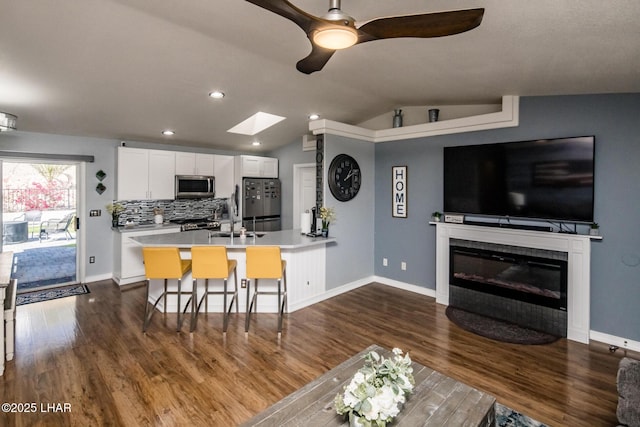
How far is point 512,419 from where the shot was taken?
2.09 meters

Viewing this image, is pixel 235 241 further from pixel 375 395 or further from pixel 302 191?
pixel 375 395

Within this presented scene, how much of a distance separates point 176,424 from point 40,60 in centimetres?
316

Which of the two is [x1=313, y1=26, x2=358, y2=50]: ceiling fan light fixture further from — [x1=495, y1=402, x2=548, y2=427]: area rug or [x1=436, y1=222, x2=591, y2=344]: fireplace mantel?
[x1=436, y1=222, x2=591, y2=344]: fireplace mantel

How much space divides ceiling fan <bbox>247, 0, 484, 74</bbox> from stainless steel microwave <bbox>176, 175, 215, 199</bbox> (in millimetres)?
4771

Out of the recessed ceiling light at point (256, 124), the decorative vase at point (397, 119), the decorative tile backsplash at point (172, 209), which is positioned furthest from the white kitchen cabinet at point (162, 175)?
the decorative vase at point (397, 119)

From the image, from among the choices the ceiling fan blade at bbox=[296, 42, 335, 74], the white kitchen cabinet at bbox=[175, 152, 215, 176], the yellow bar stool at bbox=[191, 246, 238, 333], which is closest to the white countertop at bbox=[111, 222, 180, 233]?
the white kitchen cabinet at bbox=[175, 152, 215, 176]

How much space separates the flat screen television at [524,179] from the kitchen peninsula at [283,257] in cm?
190

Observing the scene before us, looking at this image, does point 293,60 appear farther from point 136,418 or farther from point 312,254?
point 136,418

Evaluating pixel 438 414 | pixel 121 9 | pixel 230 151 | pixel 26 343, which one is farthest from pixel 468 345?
pixel 230 151

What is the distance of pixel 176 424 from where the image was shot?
205cm

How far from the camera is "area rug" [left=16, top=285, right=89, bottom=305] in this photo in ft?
14.1

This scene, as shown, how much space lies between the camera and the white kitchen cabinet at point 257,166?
6.22 m

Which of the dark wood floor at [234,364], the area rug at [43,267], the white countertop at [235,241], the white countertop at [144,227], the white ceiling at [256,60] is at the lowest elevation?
the dark wood floor at [234,364]

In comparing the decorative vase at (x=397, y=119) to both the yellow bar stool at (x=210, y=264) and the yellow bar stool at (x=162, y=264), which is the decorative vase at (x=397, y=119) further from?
the yellow bar stool at (x=162, y=264)
